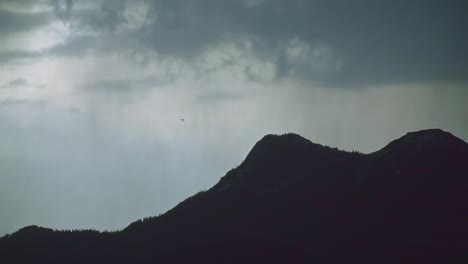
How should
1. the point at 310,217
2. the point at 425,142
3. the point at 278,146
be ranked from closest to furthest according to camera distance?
the point at 310,217
the point at 425,142
the point at 278,146

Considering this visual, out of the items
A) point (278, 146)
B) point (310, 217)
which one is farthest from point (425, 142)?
point (278, 146)

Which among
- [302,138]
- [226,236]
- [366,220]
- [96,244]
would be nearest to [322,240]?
[366,220]

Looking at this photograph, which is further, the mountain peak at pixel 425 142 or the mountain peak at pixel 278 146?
the mountain peak at pixel 278 146

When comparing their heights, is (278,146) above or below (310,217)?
above

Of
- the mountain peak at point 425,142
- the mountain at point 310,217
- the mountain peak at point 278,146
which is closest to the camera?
the mountain at point 310,217

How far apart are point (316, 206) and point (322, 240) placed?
31.4ft

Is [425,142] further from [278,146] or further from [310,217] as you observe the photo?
[278,146]

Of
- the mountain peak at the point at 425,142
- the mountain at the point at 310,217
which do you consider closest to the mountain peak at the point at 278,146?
the mountain at the point at 310,217

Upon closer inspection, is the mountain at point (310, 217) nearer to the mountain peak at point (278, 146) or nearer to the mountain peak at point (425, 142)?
the mountain peak at point (425, 142)

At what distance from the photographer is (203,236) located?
4222 inches

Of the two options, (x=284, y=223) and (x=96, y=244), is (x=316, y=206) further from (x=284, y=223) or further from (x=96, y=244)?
(x=96, y=244)

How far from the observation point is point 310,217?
10688 centimetres

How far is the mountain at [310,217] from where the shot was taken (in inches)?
3816

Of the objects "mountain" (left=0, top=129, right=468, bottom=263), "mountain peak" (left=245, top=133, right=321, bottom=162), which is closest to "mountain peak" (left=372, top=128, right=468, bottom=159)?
"mountain" (left=0, top=129, right=468, bottom=263)
